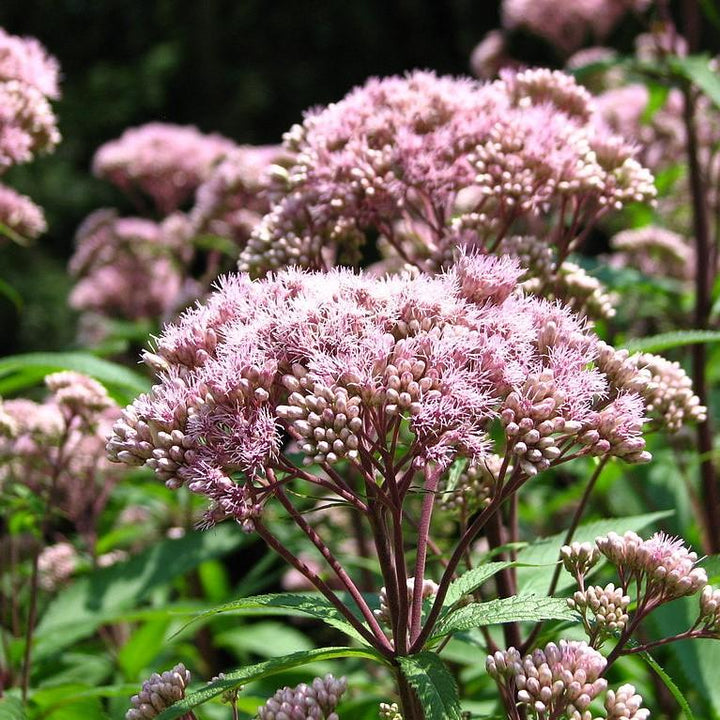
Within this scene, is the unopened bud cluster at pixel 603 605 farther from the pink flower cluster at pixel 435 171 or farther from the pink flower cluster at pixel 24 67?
the pink flower cluster at pixel 24 67

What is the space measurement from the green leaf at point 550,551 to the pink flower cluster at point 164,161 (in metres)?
3.12

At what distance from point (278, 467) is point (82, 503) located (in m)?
2.14

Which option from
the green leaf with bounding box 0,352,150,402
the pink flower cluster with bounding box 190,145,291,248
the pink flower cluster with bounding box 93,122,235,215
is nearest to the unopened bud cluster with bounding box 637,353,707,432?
the green leaf with bounding box 0,352,150,402

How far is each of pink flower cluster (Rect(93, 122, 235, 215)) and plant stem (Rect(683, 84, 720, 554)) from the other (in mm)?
2269

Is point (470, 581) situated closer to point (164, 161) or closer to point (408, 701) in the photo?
point (408, 701)

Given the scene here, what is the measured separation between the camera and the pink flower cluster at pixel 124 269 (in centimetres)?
495

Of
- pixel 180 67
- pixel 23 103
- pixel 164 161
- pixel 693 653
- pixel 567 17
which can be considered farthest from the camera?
pixel 180 67

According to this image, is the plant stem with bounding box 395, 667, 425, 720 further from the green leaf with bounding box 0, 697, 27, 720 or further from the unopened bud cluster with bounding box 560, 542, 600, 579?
the green leaf with bounding box 0, 697, 27, 720

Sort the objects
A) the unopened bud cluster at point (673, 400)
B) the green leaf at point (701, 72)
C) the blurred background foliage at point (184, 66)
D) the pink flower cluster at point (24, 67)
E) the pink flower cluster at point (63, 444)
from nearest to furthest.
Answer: the unopened bud cluster at point (673, 400)
the pink flower cluster at point (63, 444)
the green leaf at point (701, 72)
the pink flower cluster at point (24, 67)
the blurred background foliage at point (184, 66)

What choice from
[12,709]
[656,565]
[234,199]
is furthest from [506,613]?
[234,199]

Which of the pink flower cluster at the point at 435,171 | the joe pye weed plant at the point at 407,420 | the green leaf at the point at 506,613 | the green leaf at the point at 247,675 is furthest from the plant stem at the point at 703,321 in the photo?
the green leaf at the point at 247,675

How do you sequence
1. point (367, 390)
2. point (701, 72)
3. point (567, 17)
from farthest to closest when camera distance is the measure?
point (567, 17), point (701, 72), point (367, 390)

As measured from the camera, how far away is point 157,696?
1515 millimetres

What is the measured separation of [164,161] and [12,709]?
10.5 ft
